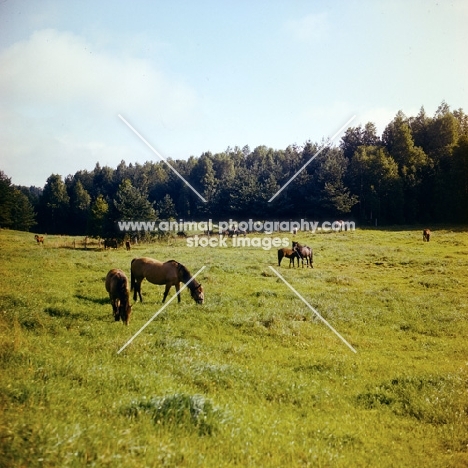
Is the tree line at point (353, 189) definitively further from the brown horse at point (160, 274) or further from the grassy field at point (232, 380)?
the grassy field at point (232, 380)

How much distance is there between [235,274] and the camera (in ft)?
79.0

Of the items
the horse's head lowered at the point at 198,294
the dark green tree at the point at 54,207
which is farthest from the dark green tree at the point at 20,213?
the horse's head lowered at the point at 198,294

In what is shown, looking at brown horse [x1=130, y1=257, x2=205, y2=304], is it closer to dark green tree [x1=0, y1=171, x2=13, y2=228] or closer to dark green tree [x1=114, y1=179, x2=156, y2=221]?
dark green tree [x1=114, y1=179, x2=156, y2=221]

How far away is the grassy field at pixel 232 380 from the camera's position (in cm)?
477

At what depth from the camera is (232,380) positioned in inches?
320

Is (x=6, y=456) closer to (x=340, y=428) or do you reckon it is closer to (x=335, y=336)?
(x=340, y=428)

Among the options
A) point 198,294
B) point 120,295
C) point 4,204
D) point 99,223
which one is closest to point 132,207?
point 99,223

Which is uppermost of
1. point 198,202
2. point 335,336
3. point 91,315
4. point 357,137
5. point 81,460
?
point 357,137

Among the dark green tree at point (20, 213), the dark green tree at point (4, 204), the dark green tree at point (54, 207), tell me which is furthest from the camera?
the dark green tree at point (54, 207)

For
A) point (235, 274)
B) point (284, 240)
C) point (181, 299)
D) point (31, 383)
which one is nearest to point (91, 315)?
point (181, 299)

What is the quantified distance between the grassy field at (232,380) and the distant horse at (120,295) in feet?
2.43

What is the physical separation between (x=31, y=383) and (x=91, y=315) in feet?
25.0

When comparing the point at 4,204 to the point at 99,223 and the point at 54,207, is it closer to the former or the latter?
the point at 99,223

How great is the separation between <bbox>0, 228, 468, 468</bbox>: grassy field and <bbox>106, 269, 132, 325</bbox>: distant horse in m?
0.74
